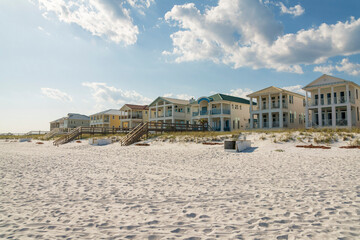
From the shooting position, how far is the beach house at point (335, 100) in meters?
26.5

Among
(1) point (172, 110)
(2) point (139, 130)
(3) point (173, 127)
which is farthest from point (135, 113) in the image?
(2) point (139, 130)

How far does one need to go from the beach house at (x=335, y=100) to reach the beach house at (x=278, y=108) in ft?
9.39

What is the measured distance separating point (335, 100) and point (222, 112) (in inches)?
574

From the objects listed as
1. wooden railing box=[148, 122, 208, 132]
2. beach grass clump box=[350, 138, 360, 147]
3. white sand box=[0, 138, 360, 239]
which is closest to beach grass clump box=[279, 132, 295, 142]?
beach grass clump box=[350, 138, 360, 147]

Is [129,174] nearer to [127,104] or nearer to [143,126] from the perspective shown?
[143,126]

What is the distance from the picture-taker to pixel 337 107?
28.7 m

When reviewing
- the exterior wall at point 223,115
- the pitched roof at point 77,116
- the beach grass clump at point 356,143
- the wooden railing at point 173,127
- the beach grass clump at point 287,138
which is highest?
the pitched roof at point 77,116

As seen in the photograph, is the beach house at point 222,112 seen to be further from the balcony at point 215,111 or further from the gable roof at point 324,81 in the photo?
the gable roof at point 324,81

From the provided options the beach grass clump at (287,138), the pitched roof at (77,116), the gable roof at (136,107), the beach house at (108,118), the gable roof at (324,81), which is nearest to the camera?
the beach grass clump at (287,138)

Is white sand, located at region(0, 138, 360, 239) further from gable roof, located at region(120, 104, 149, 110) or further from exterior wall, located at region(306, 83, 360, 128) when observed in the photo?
gable roof, located at region(120, 104, 149, 110)

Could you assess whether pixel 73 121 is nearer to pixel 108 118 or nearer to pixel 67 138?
pixel 108 118

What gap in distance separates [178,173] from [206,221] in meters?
4.50

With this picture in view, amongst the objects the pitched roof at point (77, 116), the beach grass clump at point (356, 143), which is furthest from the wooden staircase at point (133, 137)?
the pitched roof at point (77, 116)

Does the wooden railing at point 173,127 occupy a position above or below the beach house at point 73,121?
below
